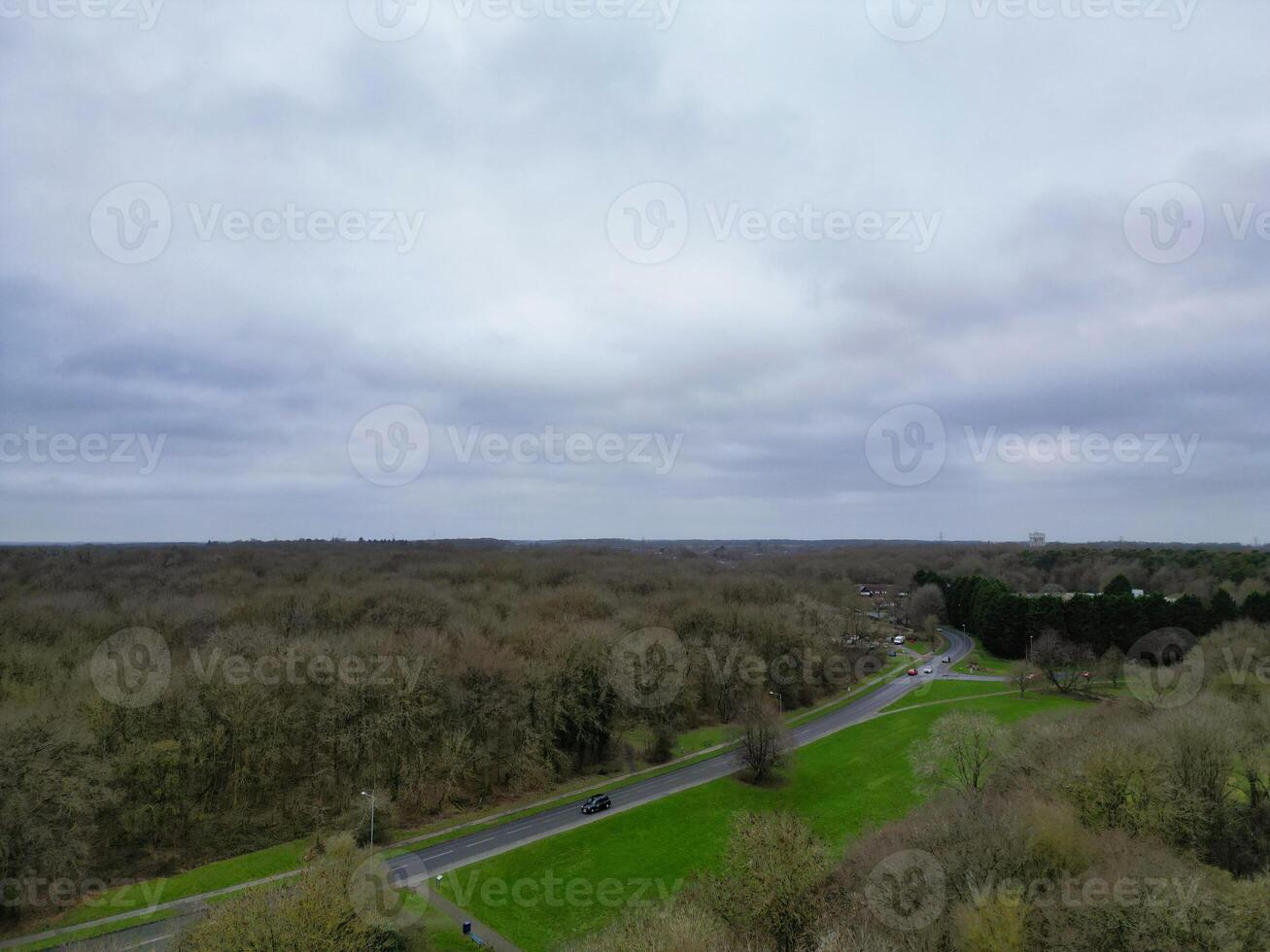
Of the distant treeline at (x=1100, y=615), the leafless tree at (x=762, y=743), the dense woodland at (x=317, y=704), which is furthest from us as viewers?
the distant treeline at (x=1100, y=615)

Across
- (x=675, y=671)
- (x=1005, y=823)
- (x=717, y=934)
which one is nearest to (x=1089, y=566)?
(x=675, y=671)

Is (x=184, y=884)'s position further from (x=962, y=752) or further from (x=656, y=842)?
(x=962, y=752)

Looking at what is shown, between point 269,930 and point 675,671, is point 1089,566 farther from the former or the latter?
point 269,930

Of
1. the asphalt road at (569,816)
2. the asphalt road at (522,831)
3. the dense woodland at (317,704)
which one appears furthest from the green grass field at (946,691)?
the dense woodland at (317,704)

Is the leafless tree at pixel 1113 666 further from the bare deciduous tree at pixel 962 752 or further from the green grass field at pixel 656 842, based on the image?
the bare deciduous tree at pixel 962 752

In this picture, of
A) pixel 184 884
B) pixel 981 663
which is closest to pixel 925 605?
pixel 981 663

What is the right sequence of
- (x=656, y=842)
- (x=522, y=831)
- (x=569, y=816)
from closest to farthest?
(x=656, y=842) < (x=522, y=831) < (x=569, y=816)
